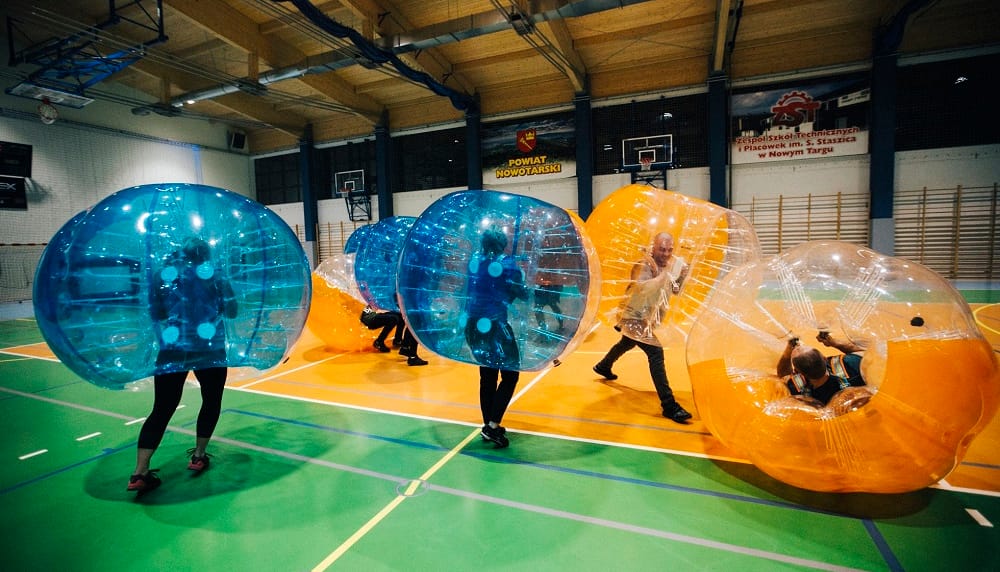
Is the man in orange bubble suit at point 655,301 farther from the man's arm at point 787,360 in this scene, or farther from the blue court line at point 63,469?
the blue court line at point 63,469

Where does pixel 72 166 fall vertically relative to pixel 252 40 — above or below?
below

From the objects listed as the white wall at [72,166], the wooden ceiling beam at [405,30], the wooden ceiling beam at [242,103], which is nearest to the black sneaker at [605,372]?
the wooden ceiling beam at [405,30]

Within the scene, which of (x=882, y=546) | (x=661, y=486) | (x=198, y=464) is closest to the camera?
(x=882, y=546)

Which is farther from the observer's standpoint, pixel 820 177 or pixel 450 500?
pixel 820 177

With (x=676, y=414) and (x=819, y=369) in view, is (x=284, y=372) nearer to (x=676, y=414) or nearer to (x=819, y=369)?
(x=676, y=414)

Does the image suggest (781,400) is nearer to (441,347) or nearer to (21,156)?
(441,347)

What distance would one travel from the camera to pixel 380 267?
4.95 m

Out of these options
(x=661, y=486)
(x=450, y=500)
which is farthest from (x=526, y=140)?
(x=450, y=500)

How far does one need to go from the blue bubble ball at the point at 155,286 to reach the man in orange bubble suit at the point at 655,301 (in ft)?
8.42

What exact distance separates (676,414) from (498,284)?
82.0 inches

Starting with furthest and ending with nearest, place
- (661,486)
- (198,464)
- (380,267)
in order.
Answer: (380,267), (198,464), (661,486)

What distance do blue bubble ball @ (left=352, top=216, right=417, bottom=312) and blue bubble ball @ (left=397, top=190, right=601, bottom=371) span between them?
2.26 m

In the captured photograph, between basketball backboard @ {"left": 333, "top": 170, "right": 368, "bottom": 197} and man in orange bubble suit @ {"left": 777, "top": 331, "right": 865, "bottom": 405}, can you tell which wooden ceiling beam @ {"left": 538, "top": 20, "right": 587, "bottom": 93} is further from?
man in orange bubble suit @ {"left": 777, "top": 331, "right": 865, "bottom": 405}

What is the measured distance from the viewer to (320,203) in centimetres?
1828
